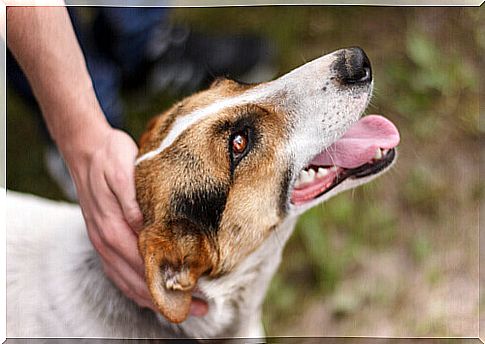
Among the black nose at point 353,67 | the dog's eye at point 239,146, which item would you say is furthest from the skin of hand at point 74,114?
the black nose at point 353,67

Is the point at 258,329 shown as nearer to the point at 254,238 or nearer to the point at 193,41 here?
the point at 254,238

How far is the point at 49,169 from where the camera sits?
168 cm

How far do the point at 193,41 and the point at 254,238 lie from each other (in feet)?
1.59

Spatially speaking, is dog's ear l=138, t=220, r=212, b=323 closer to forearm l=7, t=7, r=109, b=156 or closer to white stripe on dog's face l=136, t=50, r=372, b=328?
white stripe on dog's face l=136, t=50, r=372, b=328

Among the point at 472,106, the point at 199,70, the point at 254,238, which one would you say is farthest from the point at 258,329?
the point at 472,106

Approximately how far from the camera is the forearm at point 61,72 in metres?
1.65

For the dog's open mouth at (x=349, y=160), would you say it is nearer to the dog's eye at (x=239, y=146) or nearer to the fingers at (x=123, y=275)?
the dog's eye at (x=239, y=146)

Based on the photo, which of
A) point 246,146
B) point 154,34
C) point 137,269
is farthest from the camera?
point 154,34

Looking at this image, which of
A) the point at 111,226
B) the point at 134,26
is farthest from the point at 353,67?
the point at 111,226

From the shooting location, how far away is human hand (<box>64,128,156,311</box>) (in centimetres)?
155

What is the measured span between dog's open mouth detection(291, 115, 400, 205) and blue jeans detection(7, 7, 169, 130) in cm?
47

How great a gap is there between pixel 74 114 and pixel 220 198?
16.8 inches

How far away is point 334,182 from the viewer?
1.55 metres

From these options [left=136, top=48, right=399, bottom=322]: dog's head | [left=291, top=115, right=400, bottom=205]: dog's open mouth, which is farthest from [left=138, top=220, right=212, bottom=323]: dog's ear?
[left=291, top=115, right=400, bottom=205]: dog's open mouth
